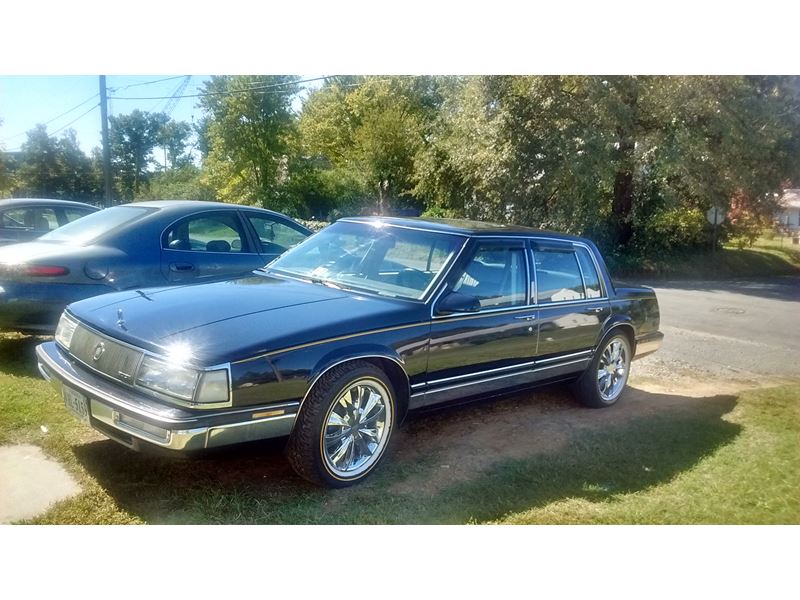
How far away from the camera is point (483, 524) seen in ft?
9.60

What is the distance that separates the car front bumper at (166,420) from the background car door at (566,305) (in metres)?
2.04

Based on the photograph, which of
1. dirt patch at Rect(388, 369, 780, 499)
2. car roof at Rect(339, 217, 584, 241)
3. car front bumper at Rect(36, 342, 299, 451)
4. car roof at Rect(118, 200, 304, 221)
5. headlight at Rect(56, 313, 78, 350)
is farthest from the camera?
car roof at Rect(118, 200, 304, 221)

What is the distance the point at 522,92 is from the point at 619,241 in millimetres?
3645

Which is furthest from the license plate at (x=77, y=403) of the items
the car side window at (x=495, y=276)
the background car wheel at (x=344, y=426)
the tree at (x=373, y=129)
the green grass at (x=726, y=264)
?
the green grass at (x=726, y=264)

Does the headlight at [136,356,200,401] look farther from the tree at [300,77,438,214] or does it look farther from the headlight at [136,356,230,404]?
the tree at [300,77,438,214]

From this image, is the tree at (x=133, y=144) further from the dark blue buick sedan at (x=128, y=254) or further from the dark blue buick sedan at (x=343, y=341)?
the dark blue buick sedan at (x=343, y=341)

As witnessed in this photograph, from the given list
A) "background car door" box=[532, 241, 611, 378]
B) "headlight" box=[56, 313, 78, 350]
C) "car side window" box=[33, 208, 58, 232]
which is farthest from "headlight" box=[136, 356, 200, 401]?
"car side window" box=[33, 208, 58, 232]

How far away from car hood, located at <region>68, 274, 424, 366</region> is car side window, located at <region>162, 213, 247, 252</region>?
61.8 inches

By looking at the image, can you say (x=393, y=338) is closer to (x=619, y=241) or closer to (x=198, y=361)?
(x=198, y=361)

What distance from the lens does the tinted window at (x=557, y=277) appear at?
4.24 m

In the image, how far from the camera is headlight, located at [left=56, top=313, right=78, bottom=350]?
3.27 metres

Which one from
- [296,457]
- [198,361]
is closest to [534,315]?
[296,457]
